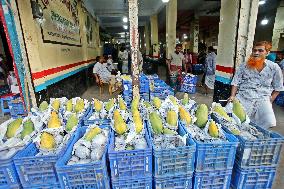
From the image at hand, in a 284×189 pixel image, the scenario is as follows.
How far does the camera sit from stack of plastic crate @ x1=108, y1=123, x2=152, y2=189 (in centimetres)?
169

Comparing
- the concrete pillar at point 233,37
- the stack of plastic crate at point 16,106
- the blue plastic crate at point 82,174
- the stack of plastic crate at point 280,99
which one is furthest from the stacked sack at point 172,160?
the stack of plastic crate at point 280,99

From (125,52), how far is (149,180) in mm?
10261

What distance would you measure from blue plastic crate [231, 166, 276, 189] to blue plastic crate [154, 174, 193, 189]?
1.67ft

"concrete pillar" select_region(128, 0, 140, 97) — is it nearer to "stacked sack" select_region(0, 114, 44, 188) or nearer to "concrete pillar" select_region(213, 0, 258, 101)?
"stacked sack" select_region(0, 114, 44, 188)

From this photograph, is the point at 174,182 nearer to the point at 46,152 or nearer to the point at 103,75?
the point at 46,152

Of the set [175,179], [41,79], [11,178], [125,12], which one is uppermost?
[125,12]

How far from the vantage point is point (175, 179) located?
5.91 ft

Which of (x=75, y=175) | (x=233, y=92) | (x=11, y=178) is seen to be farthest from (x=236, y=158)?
(x=11, y=178)

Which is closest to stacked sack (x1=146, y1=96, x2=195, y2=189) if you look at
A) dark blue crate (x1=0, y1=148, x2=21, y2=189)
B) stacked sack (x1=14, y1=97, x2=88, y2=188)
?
stacked sack (x1=14, y1=97, x2=88, y2=188)

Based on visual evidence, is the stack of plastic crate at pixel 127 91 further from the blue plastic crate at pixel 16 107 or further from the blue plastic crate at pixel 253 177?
the blue plastic crate at pixel 253 177

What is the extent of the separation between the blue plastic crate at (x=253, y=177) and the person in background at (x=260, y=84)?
3.55ft

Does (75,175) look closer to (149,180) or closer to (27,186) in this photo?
(27,186)

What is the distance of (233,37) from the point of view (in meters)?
4.25

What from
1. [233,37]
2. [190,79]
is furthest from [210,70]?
[233,37]
